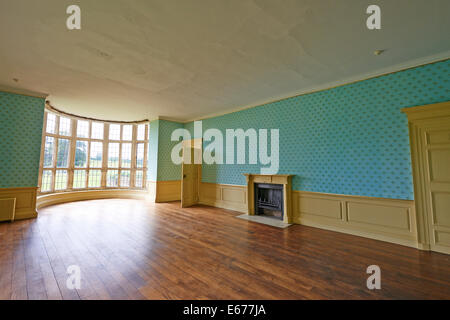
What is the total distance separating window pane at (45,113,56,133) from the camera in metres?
6.19

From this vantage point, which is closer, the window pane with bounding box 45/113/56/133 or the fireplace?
the fireplace

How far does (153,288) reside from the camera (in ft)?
6.52

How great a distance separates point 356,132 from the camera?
3.69 m

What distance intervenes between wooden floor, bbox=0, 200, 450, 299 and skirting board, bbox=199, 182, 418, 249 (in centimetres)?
21

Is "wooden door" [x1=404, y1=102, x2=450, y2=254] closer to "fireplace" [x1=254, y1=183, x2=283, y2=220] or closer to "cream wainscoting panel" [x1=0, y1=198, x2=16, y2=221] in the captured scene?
"fireplace" [x1=254, y1=183, x2=283, y2=220]

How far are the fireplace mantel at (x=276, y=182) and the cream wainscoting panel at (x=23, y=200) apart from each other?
5.10m

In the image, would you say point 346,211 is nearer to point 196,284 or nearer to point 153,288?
point 196,284

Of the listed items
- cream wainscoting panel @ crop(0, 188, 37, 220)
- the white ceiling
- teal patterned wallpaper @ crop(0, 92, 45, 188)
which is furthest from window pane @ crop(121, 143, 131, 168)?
the white ceiling

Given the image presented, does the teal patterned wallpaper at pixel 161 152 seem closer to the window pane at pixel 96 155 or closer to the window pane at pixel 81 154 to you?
the window pane at pixel 96 155

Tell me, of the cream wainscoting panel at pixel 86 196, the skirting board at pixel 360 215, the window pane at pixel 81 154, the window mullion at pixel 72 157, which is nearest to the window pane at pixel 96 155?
the window pane at pixel 81 154

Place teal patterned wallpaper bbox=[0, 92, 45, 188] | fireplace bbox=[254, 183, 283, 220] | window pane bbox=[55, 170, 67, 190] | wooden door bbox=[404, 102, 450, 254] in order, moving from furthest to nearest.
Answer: window pane bbox=[55, 170, 67, 190] < fireplace bbox=[254, 183, 283, 220] < teal patterned wallpaper bbox=[0, 92, 45, 188] < wooden door bbox=[404, 102, 450, 254]

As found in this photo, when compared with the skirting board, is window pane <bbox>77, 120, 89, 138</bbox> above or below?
above
